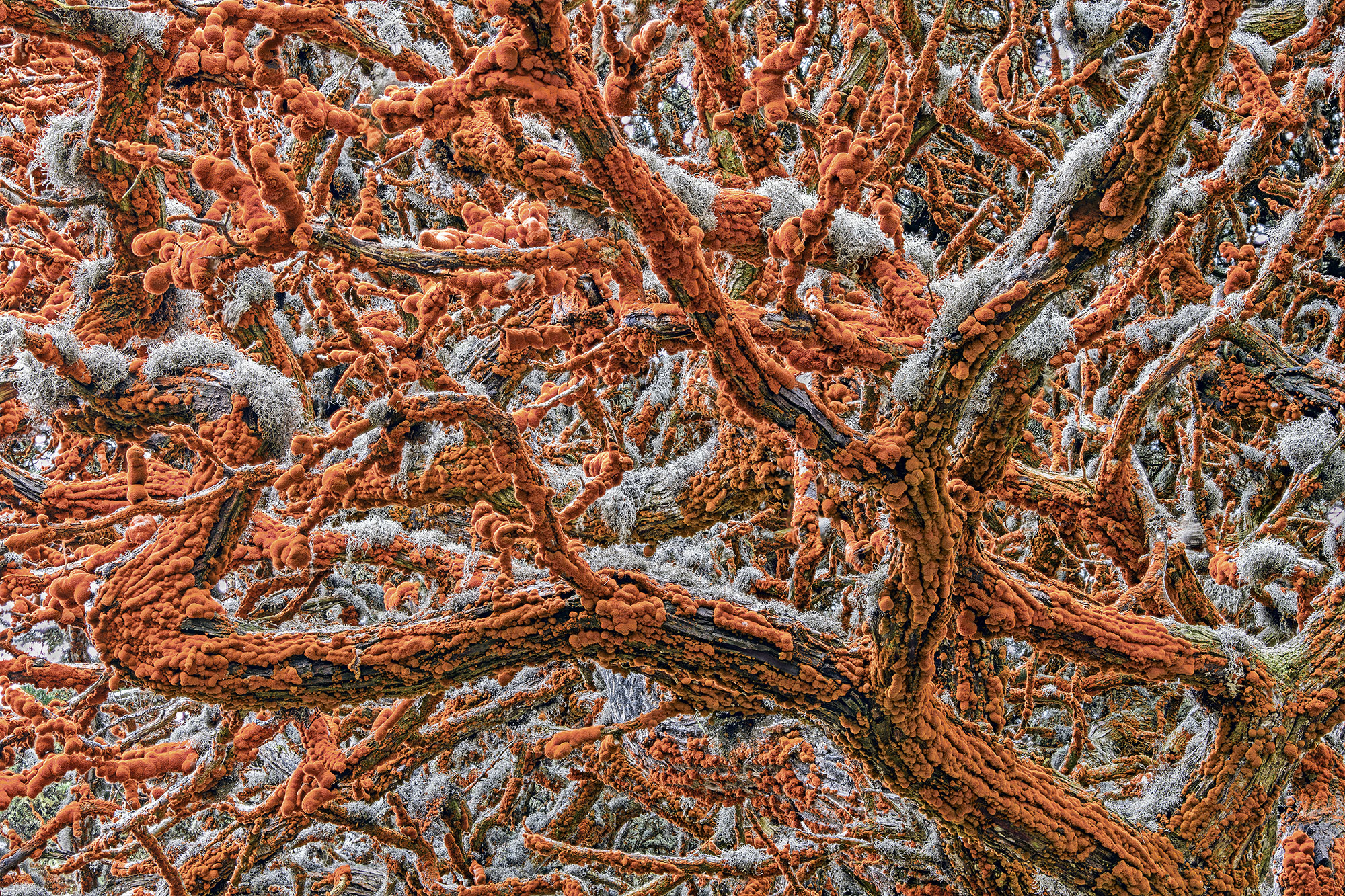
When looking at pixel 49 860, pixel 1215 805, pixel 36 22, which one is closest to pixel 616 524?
pixel 1215 805

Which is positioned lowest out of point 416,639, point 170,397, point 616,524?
point 616,524

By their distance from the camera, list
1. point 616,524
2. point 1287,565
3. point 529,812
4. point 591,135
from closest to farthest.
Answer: point 591,135, point 1287,565, point 616,524, point 529,812

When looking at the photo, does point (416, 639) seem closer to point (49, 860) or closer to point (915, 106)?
point (915, 106)

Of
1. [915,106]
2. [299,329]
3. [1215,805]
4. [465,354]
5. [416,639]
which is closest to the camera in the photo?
[416,639]

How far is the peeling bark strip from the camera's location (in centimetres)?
143

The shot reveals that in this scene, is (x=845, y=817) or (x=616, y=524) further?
(x=616, y=524)

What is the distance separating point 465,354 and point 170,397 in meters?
1.31

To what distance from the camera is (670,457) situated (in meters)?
4.67

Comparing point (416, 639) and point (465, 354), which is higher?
point (416, 639)

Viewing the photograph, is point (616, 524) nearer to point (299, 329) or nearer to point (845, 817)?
point (845, 817)

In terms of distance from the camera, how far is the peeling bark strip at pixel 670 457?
1.43 meters

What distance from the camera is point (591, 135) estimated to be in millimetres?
1130

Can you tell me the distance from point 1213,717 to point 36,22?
12.6 feet

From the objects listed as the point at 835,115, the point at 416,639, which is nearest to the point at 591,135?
the point at 416,639
